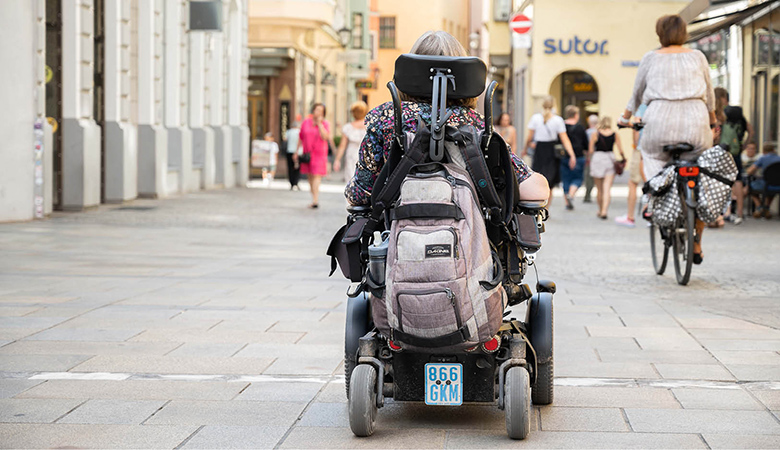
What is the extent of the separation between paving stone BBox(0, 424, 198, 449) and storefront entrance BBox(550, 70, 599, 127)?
35.0 m

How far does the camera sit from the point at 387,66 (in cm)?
7556

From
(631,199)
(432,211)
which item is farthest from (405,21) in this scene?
(432,211)

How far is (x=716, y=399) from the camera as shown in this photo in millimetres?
5285

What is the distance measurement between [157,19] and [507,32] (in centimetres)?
2701

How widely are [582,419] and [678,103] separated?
506 cm

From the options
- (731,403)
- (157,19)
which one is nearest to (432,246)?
(731,403)

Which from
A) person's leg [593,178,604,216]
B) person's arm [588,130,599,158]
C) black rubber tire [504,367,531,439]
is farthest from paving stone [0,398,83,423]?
person's arm [588,130,599,158]

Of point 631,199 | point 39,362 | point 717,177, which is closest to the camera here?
point 39,362

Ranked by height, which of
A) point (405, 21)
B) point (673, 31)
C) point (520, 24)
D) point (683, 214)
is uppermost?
point (405, 21)

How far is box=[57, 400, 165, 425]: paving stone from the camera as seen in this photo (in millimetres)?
4785

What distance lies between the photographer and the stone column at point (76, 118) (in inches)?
683

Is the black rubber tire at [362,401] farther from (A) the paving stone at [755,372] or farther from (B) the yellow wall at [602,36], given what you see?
(B) the yellow wall at [602,36]

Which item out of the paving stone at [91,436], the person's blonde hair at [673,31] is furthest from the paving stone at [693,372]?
the person's blonde hair at [673,31]

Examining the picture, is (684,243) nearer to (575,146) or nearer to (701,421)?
(701,421)
